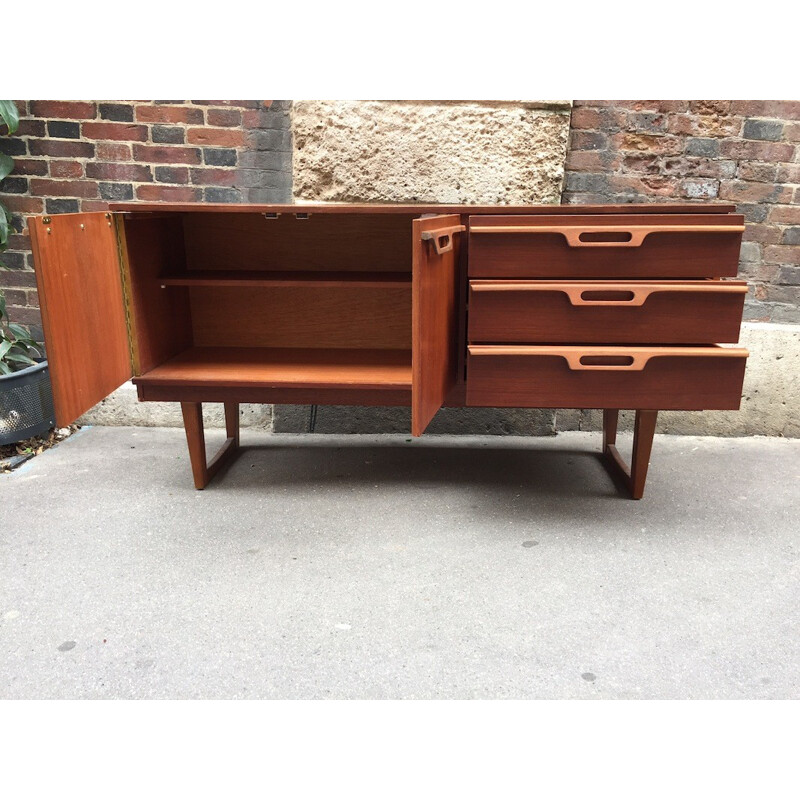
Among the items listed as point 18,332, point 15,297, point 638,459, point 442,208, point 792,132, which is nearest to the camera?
point 442,208

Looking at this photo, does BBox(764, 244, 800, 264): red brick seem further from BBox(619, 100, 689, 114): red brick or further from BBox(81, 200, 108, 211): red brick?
BBox(81, 200, 108, 211): red brick

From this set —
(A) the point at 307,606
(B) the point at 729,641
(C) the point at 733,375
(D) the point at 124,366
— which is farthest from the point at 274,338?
(B) the point at 729,641

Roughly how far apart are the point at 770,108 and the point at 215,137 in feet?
6.29

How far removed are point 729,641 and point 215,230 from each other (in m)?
1.83

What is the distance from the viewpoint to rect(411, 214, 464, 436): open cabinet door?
4.63ft

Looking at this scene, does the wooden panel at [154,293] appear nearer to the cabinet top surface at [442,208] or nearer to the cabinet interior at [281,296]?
the cabinet interior at [281,296]

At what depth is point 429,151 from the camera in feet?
7.18

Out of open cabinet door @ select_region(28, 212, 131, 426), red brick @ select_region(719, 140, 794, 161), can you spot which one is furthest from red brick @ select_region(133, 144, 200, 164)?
red brick @ select_region(719, 140, 794, 161)

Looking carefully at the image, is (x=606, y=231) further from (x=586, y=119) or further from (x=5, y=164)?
(x=5, y=164)

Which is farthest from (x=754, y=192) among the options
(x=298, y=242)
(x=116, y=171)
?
(x=116, y=171)

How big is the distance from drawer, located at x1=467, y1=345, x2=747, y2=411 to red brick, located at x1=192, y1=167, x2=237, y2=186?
1.24 meters

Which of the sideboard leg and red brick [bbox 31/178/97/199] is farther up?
red brick [bbox 31/178/97/199]

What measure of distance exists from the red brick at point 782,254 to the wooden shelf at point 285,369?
1.38 m

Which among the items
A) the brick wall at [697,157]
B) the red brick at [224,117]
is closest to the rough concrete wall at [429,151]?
the brick wall at [697,157]
